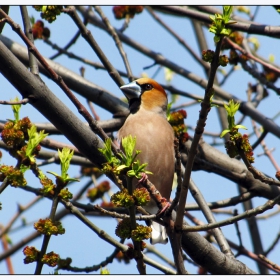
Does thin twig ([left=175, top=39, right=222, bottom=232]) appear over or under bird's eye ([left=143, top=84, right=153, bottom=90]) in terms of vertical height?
under

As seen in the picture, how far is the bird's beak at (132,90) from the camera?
5151mm

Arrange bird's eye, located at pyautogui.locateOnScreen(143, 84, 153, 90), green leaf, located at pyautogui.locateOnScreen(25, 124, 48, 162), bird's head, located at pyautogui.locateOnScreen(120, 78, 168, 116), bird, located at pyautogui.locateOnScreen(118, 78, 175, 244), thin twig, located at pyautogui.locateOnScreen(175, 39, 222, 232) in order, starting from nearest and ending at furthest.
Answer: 1. thin twig, located at pyautogui.locateOnScreen(175, 39, 222, 232)
2. green leaf, located at pyautogui.locateOnScreen(25, 124, 48, 162)
3. bird, located at pyautogui.locateOnScreen(118, 78, 175, 244)
4. bird's head, located at pyautogui.locateOnScreen(120, 78, 168, 116)
5. bird's eye, located at pyautogui.locateOnScreen(143, 84, 153, 90)

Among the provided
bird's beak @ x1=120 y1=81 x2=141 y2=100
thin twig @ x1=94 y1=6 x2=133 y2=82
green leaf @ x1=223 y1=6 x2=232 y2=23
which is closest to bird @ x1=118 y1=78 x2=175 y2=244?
bird's beak @ x1=120 y1=81 x2=141 y2=100

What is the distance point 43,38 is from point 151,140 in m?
1.59

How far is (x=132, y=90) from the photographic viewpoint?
208 inches

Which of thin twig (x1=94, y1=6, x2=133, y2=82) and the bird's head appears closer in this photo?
thin twig (x1=94, y1=6, x2=133, y2=82)

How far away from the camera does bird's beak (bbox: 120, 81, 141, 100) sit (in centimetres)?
515

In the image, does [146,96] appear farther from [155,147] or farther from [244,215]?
[244,215]

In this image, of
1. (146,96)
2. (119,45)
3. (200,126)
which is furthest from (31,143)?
(146,96)

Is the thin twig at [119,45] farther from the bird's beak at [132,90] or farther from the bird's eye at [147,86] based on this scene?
the bird's eye at [147,86]

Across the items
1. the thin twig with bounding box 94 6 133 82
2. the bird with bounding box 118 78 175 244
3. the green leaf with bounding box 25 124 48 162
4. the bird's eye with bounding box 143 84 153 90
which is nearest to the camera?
the green leaf with bounding box 25 124 48 162

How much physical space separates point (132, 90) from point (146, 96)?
0.32 m

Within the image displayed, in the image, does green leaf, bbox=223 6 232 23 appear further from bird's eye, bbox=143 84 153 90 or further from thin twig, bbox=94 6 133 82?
bird's eye, bbox=143 84 153 90

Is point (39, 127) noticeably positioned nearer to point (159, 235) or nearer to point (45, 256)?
point (159, 235)
